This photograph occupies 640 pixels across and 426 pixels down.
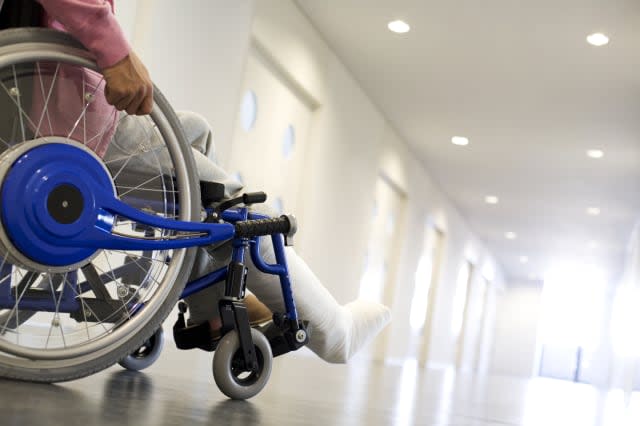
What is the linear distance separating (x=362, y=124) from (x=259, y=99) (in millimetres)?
2116

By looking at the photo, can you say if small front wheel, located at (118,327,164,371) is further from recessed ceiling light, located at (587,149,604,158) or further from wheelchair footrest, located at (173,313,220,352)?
recessed ceiling light, located at (587,149,604,158)

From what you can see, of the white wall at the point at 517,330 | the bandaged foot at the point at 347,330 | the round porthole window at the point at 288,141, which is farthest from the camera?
the white wall at the point at 517,330

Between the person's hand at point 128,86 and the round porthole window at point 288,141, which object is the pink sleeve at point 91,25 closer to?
the person's hand at point 128,86

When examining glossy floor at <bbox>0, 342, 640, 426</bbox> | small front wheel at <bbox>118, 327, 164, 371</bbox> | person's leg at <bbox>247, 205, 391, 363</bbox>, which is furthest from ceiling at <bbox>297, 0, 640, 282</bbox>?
small front wheel at <bbox>118, 327, 164, 371</bbox>

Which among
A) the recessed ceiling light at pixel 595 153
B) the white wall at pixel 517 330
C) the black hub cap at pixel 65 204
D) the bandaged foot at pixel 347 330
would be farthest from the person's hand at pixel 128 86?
the white wall at pixel 517 330

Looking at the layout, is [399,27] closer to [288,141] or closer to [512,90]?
[288,141]

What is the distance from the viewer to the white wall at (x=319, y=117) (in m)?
4.05

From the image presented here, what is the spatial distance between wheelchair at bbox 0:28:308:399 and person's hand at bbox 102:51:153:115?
0.05m

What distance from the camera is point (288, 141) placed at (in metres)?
5.87

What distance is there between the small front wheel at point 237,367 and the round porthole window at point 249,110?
373 centimetres

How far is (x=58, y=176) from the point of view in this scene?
1.08 metres

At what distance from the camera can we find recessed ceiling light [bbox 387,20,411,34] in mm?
5547

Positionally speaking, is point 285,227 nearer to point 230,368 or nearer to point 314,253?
point 230,368

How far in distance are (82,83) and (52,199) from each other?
0.62 feet
